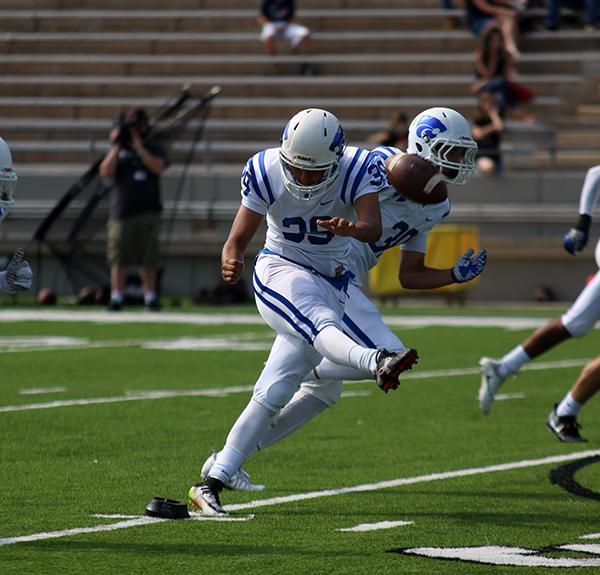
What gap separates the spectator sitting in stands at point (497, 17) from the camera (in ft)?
68.0

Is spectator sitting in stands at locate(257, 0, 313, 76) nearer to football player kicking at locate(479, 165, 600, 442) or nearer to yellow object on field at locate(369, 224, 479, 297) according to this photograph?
yellow object on field at locate(369, 224, 479, 297)

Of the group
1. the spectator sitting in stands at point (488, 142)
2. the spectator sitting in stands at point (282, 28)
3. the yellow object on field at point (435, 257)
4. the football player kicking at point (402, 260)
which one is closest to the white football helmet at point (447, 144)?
the football player kicking at point (402, 260)

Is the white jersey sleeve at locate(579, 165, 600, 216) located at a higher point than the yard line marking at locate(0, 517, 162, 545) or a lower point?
higher

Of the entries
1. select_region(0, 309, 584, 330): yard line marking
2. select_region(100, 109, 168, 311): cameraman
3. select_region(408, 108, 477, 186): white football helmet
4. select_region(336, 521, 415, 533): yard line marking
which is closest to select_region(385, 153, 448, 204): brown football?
select_region(408, 108, 477, 186): white football helmet

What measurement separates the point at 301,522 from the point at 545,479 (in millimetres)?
1493

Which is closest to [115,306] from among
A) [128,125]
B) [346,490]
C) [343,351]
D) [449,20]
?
[128,125]

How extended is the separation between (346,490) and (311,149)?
4.69ft

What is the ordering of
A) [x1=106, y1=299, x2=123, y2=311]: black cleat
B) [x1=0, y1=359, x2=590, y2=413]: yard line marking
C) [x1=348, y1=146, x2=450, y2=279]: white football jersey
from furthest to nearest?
[x1=106, y1=299, x2=123, y2=311]: black cleat < [x1=0, y1=359, x2=590, y2=413]: yard line marking < [x1=348, y1=146, x2=450, y2=279]: white football jersey

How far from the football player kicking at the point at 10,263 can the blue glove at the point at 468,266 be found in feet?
5.34

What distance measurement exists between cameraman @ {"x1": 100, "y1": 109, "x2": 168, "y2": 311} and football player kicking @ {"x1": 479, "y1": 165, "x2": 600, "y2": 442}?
7.54 meters

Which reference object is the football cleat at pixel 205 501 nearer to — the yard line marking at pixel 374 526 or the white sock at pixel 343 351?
the yard line marking at pixel 374 526

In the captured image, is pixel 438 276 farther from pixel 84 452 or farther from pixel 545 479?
pixel 84 452

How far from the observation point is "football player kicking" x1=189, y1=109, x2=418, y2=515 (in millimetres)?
5402

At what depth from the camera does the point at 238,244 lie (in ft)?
18.3
